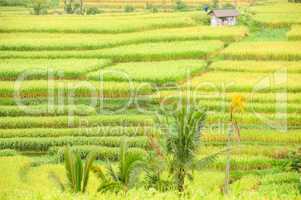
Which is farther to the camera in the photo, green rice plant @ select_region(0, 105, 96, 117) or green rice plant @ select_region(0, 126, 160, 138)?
green rice plant @ select_region(0, 105, 96, 117)

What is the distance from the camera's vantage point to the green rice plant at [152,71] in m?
15.9

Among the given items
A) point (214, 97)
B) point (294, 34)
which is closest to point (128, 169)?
point (214, 97)

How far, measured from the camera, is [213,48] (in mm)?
18984

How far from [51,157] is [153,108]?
3.06 metres

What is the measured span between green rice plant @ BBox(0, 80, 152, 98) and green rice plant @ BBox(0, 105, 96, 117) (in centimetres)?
84

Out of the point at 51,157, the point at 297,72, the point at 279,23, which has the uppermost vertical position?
the point at 279,23

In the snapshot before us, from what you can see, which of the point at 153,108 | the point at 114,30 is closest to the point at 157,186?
the point at 153,108

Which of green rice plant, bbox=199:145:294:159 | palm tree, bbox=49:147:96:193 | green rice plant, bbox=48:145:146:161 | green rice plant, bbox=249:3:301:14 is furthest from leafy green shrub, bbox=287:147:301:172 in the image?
green rice plant, bbox=249:3:301:14

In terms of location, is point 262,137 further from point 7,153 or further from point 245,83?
point 7,153

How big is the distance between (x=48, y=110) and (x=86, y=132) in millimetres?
1703

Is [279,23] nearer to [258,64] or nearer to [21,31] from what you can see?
[258,64]

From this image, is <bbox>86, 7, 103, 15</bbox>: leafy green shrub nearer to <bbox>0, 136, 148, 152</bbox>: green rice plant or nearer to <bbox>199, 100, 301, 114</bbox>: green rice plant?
<bbox>199, 100, 301, 114</bbox>: green rice plant

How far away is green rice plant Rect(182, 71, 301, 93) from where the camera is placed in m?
15.5

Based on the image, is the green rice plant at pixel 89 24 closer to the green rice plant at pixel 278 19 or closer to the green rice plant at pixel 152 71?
the green rice plant at pixel 278 19
